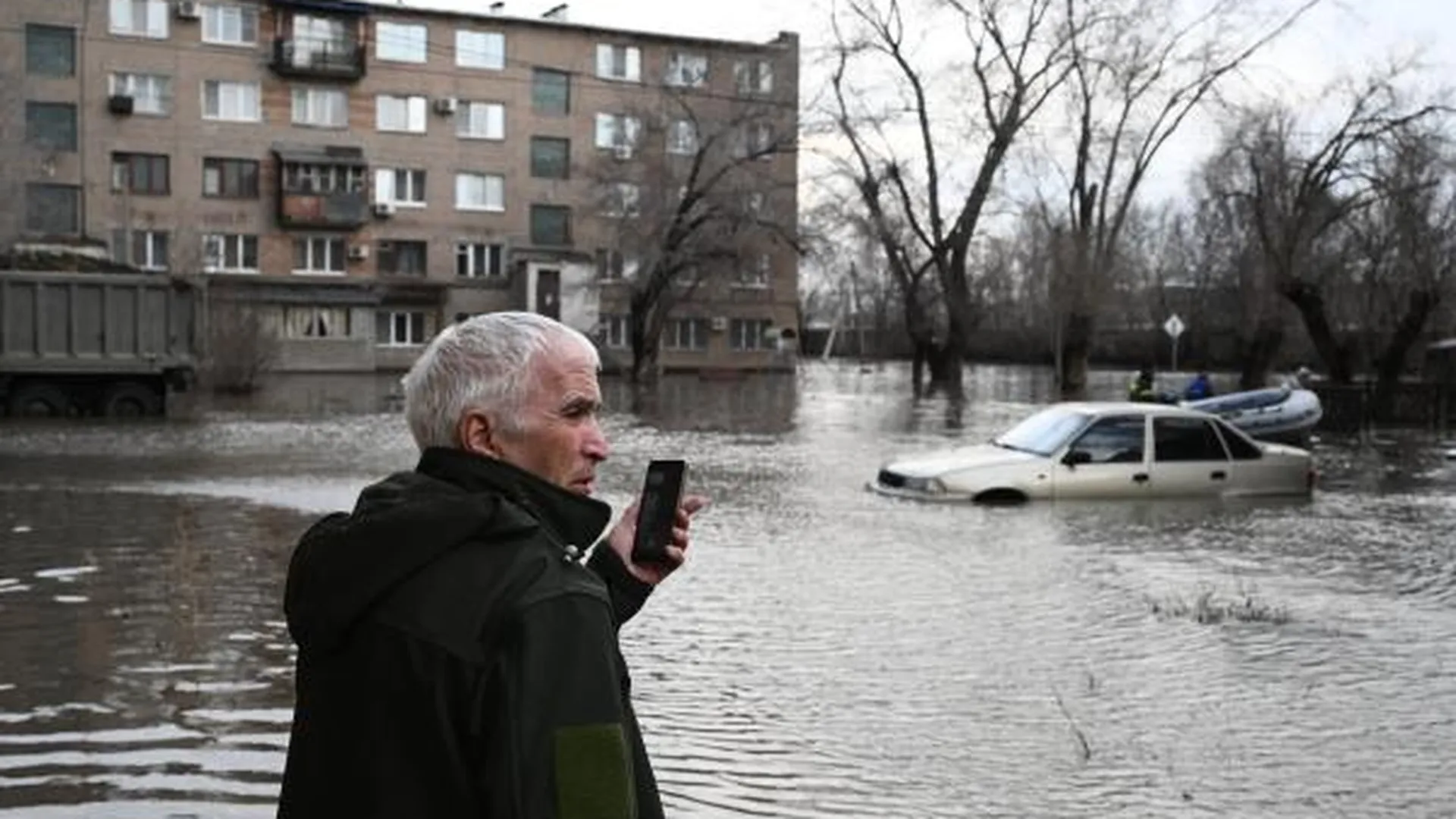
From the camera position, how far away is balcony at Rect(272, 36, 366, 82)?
62188 mm

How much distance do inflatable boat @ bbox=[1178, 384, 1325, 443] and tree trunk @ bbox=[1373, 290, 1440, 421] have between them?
336 inches

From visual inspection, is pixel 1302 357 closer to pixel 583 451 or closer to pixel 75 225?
pixel 75 225

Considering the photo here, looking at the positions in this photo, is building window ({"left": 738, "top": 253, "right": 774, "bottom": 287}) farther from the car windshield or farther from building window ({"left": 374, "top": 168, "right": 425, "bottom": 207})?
the car windshield

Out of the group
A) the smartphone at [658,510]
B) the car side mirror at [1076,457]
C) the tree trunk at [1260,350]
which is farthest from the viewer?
the tree trunk at [1260,350]

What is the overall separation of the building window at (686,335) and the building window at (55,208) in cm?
2473

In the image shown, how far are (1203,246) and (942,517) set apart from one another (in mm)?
67511

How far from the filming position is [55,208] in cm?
5944

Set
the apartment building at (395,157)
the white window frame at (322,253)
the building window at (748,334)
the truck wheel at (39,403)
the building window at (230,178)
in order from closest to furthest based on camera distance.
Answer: the truck wheel at (39,403) → the apartment building at (395,157) → the building window at (230,178) → the white window frame at (322,253) → the building window at (748,334)

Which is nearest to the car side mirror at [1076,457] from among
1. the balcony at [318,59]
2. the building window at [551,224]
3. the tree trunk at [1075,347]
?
the tree trunk at [1075,347]

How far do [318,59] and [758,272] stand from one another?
19.6 m

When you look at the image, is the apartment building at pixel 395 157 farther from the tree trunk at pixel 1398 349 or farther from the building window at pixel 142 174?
the tree trunk at pixel 1398 349

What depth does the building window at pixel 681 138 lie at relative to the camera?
60906 millimetres

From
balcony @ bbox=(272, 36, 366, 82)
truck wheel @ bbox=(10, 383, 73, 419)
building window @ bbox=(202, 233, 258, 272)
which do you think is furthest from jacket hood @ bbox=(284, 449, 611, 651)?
balcony @ bbox=(272, 36, 366, 82)

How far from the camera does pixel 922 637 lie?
386 inches
